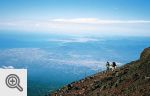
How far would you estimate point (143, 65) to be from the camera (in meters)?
55.3

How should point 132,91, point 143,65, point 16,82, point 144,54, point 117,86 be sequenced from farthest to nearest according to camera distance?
1. point 144,54
2. point 143,65
3. point 117,86
4. point 132,91
5. point 16,82

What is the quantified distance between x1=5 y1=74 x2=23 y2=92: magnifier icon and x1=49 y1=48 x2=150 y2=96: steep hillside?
22.2 m

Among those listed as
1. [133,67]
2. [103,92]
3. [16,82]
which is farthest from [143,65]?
[16,82]

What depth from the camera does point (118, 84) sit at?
51.1 metres

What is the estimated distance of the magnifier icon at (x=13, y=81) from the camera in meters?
24.3

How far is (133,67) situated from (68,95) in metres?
9.50

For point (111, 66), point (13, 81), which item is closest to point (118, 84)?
point (111, 66)

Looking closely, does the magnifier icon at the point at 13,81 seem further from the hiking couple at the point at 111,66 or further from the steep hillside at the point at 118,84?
the hiking couple at the point at 111,66

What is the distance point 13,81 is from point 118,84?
28087 mm

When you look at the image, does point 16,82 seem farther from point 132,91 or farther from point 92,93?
point 92,93

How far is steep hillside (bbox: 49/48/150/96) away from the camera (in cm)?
4712

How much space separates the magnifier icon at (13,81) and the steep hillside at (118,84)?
22240 millimetres

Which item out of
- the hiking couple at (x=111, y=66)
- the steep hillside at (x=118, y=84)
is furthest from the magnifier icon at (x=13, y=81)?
the hiking couple at (x=111, y=66)

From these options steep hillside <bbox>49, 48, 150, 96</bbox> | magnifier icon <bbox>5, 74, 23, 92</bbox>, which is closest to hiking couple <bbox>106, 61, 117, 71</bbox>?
steep hillside <bbox>49, 48, 150, 96</bbox>
